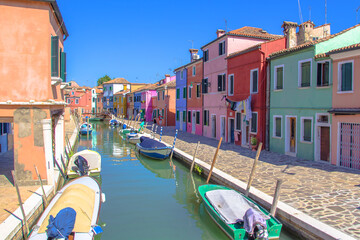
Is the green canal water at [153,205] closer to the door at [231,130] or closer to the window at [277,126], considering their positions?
the window at [277,126]

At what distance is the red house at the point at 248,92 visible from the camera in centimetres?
1778

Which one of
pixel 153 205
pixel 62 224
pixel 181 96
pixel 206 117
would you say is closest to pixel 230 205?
pixel 153 205

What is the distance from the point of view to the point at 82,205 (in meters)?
7.57

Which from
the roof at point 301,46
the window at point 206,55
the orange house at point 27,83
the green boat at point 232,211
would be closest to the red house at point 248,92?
the roof at point 301,46

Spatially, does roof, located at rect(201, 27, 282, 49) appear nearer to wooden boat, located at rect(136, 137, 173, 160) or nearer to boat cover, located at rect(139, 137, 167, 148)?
boat cover, located at rect(139, 137, 167, 148)

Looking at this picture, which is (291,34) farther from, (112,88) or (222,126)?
(112,88)

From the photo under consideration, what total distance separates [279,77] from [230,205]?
34.0 feet

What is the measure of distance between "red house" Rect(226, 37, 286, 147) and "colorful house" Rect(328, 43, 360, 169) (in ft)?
16.2

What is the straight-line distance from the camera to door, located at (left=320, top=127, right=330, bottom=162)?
13781mm

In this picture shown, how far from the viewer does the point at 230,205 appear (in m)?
8.63

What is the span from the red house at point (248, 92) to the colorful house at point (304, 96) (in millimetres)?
600

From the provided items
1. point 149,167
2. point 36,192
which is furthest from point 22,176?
point 149,167

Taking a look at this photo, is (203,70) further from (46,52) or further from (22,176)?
(22,176)

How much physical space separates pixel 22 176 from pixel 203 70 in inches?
755
